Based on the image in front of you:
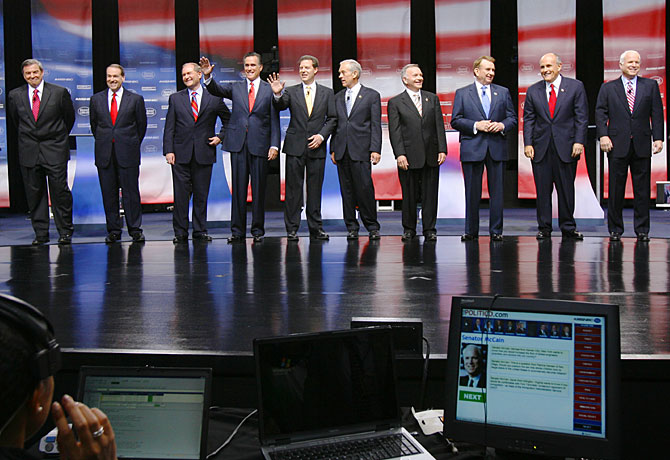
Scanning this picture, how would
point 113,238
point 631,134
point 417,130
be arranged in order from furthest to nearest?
1. point 113,238
2. point 417,130
3. point 631,134

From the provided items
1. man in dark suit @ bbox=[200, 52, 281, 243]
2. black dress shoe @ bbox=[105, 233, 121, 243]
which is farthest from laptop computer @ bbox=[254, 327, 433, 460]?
black dress shoe @ bbox=[105, 233, 121, 243]

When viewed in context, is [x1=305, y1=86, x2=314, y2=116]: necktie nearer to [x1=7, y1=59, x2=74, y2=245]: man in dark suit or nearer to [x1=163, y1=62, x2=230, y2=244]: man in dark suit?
[x1=163, y1=62, x2=230, y2=244]: man in dark suit

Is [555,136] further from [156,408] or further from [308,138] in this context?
[156,408]

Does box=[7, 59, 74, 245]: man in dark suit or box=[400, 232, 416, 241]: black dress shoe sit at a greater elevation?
box=[7, 59, 74, 245]: man in dark suit

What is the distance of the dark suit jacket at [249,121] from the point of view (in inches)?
255

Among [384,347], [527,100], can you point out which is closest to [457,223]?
[527,100]

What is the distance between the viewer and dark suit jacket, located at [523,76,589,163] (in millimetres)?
6297

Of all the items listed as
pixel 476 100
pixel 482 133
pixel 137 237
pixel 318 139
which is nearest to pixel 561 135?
pixel 482 133

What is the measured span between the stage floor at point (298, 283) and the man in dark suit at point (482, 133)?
38 centimetres

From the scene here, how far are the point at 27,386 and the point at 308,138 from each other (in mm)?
5748

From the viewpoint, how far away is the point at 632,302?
3.17 meters

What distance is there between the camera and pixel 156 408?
1651mm

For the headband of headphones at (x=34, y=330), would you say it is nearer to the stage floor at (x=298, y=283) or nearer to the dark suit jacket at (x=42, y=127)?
the stage floor at (x=298, y=283)

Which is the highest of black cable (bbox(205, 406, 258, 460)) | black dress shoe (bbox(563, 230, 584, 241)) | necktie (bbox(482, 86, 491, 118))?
necktie (bbox(482, 86, 491, 118))
